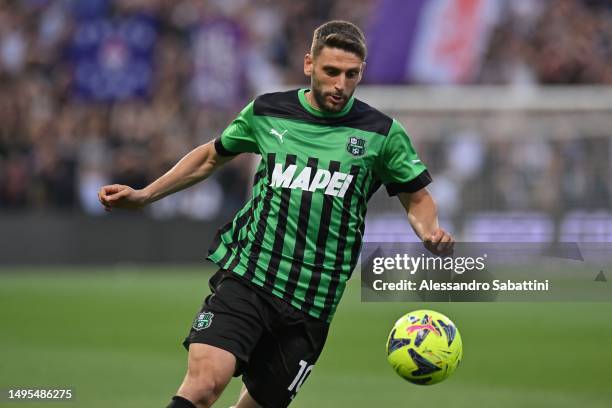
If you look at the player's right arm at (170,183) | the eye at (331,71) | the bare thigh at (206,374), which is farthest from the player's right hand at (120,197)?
the eye at (331,71)

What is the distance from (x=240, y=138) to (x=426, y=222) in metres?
1.14

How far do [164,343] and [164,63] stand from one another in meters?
10.9

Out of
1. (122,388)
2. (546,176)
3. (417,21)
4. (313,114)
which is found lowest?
(122,388)

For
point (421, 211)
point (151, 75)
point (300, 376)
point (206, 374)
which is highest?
point (151, 75)

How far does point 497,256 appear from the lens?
7980 mm

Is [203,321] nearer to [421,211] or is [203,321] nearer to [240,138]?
[240,138]

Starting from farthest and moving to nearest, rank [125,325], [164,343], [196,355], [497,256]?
[125,325], [164,343], [497,256], [196,355]

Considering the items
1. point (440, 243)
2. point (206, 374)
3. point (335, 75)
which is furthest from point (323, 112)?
point (206, 374)

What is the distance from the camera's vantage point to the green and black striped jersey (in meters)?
6.35

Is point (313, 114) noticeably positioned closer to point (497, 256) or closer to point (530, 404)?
point (497, 256)

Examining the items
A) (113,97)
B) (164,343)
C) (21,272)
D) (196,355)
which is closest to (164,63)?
(113,97)

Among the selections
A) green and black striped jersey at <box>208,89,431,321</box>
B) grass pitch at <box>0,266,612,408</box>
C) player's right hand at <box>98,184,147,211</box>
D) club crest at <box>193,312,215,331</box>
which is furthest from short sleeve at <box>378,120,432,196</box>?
grass pitch at <box>0,266,612,408</box>

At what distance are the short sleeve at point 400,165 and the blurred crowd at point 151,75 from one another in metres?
14.3

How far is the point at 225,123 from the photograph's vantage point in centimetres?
2195
